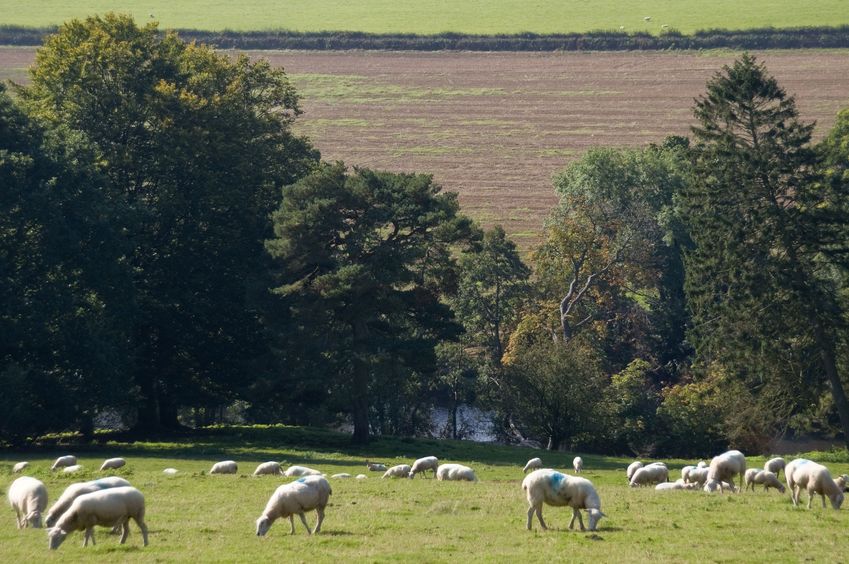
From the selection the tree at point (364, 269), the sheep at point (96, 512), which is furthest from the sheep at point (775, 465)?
the tree at point (364, 269)

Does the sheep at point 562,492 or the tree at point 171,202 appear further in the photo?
the tree at point 171,202

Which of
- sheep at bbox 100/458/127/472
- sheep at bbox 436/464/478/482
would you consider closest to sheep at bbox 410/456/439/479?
sheep at bbox 436/464/478/482

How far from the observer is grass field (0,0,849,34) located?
144 metres

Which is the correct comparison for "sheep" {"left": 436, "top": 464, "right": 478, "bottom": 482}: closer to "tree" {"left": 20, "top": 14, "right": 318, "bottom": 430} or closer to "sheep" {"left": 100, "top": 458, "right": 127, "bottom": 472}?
"sheep" {"left": 100, "top": 458, "right": 127, "bottom": 472}

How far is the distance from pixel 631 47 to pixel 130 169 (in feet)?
293

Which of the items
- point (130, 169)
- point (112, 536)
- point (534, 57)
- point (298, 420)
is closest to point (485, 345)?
point (298, 420)

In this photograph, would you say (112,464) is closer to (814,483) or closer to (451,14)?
(814,483)

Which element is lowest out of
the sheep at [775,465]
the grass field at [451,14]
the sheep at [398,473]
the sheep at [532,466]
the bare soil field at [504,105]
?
the sheep at [532,466]

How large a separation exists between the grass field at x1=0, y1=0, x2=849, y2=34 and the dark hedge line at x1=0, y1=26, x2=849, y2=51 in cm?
248

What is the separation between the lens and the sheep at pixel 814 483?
28891mm

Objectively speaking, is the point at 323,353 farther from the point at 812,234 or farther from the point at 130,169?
the point at 812,234

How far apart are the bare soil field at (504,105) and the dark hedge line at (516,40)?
2.35 m

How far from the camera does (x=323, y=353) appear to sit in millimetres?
55656

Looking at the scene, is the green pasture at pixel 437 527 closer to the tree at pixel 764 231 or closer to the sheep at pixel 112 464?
the sheep at pixel 112 464
